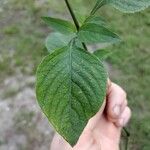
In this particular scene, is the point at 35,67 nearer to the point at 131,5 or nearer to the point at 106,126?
the point at 106,126

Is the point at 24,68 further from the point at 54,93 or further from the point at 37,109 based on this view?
the point at 54,93

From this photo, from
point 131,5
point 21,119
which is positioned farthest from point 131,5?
point 21,119

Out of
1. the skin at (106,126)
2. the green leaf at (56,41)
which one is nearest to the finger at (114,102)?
the skin at (106,126)

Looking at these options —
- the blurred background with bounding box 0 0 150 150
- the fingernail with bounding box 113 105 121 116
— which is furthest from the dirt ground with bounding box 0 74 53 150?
the fingernail with bounding box 113 105 121 116

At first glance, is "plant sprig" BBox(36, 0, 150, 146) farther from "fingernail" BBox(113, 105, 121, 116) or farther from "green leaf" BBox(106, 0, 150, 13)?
"fingernail" BBox(113, 105, 121, 116)

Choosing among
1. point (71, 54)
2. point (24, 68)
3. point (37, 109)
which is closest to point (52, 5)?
point (24, 68)

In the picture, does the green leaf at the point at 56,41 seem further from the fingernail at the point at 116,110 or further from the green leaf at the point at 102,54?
the fingernail at the point at 116,110
